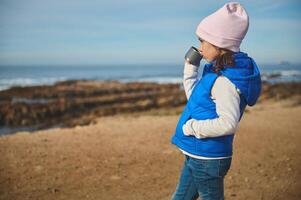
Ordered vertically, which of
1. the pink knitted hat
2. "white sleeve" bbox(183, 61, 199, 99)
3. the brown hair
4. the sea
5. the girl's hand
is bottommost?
the sea

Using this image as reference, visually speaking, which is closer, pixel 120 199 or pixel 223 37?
pixel 223 37

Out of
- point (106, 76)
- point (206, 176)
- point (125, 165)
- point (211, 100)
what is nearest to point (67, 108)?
point (125, 165)

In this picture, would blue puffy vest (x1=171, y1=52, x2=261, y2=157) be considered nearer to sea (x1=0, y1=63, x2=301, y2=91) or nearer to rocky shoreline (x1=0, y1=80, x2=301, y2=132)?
rocky shoreline (x1=0, y1=80, x2=301, y2=132)

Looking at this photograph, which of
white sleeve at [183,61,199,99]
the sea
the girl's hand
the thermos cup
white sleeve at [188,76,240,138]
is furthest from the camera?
the sea

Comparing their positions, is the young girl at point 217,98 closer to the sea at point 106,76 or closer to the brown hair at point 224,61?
the brown hair at point 224,61

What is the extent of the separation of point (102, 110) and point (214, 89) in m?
13.6

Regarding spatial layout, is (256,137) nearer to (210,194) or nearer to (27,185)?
(27,185)

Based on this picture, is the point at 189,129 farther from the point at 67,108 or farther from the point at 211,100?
the point at 67,108

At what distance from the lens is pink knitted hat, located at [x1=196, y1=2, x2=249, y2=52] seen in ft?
7.77

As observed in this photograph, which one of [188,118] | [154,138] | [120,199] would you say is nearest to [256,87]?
[188,118]

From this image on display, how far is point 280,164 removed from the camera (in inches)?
225

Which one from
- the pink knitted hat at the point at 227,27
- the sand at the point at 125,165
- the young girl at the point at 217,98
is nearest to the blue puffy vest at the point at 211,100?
the young girl at the point at 217,98

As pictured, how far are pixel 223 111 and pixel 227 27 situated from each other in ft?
1.76

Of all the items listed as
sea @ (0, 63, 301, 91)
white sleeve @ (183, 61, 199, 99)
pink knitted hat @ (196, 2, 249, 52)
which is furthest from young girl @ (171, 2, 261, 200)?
sea @ (0, 63, 301, 91)
